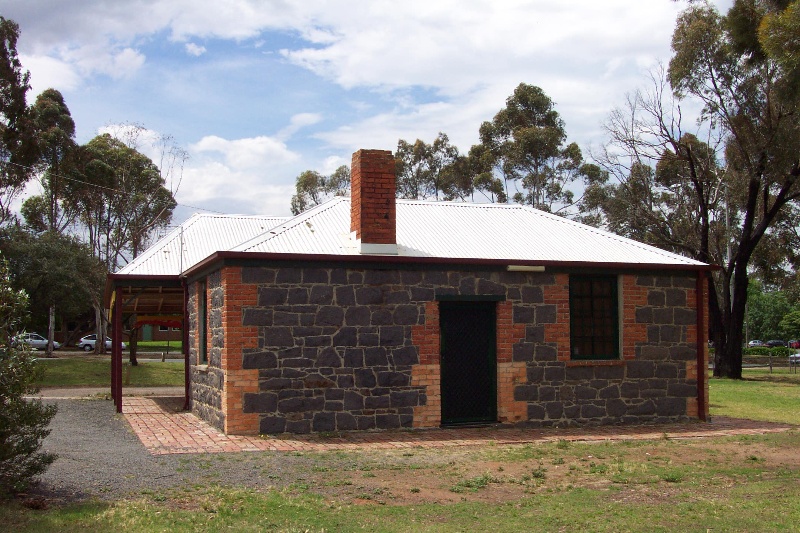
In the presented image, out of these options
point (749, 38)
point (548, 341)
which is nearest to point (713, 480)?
point (548, 341)

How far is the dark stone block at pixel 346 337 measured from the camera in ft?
39.3

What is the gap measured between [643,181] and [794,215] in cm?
897

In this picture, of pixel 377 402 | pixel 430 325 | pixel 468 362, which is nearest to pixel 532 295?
pixel 468 362

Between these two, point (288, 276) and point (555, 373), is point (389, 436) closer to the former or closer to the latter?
point (288, 276)

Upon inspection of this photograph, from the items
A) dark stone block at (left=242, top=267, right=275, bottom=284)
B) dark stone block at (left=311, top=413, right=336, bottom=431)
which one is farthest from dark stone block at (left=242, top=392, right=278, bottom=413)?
dark stone block at (left=242, top=267, right=275, bottom=284)

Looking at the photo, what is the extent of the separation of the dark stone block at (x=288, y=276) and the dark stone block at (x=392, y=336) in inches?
58.2

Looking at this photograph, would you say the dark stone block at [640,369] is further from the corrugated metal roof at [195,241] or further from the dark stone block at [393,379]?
the corrugated metal roof at [195,241]

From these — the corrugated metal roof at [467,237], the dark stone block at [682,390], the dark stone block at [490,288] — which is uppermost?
the corrugated metal roof at [467,237]

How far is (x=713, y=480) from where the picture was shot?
8492 mm

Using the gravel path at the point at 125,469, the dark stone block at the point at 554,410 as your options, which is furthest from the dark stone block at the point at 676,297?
the gravel path at the point at 125,469

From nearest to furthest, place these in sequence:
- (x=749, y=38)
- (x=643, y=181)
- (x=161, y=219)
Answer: (x=749, y=38) → (x=643, y=181) → (x=161, y=219)

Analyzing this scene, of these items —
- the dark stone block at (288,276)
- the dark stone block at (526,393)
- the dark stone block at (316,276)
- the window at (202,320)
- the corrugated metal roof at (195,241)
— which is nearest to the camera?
the dark stone block at (288,276)

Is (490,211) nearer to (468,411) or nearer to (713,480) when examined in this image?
(468,411)

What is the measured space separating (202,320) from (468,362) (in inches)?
183
